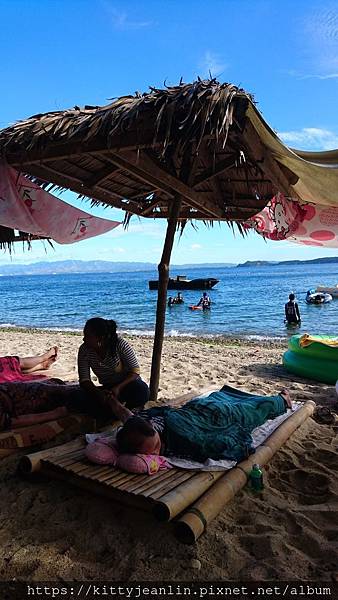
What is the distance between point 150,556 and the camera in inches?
71.9

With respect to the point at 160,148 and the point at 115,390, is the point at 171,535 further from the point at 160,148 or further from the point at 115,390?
the point at 160,148

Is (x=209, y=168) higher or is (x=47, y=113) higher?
(x=47, y=113)

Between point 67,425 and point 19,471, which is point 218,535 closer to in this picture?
→ point 19,471

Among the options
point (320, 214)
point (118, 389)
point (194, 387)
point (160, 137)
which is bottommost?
point (194, 387)

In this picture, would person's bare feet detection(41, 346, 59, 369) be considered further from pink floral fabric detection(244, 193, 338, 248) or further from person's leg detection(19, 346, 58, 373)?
pink floral fabric detection(244, 193, 338, 248)

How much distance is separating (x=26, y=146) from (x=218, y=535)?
2.63m

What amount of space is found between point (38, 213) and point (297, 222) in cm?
252

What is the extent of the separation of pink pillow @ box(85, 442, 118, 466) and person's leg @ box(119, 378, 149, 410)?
931 mm

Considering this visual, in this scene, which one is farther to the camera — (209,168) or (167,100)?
(209,168)

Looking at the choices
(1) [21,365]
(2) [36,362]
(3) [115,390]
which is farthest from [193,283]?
(3) [115,390]

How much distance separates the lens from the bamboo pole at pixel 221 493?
6.18 ft

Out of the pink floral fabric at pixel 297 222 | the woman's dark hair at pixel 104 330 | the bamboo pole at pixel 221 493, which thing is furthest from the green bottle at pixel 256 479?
the pink floral fabric at pixel 297 222

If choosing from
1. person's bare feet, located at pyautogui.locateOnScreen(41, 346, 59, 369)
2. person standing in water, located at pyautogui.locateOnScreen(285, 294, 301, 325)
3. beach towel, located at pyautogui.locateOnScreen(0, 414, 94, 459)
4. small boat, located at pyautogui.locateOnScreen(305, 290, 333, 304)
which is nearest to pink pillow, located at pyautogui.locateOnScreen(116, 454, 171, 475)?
beach towel, located at pyautogui.locateOnScreen(0, 414, 94, 459)

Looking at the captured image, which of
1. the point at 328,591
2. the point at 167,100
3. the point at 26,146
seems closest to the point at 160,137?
the point at 167,100
